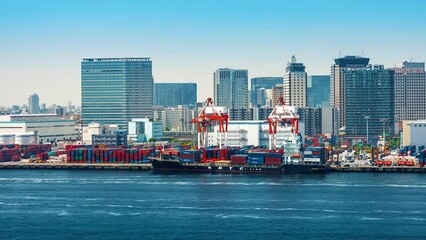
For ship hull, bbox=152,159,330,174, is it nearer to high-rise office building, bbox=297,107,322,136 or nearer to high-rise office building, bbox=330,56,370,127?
high-rise office building, bbox=297,107,322,136

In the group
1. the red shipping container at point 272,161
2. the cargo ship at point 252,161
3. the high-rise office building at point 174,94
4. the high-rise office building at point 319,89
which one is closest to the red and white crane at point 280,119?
the cargo ship at point 252,161

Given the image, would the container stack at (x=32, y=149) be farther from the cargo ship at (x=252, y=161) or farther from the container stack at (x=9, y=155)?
the cargo ship at (x=252, y=161)

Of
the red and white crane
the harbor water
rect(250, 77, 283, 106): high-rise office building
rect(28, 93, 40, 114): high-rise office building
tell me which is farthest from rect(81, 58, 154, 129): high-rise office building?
rect(28, 93, 40, 114): high-rise office building

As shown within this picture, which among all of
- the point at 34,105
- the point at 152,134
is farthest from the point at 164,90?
the point at 152,134

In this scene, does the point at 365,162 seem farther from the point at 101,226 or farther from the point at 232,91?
the point at 232,91

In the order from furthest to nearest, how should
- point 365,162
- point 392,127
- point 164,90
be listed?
1. point 164,90
2. point 392,127
3. point 365,162

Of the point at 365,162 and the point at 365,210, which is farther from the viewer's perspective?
the point at 365,162
